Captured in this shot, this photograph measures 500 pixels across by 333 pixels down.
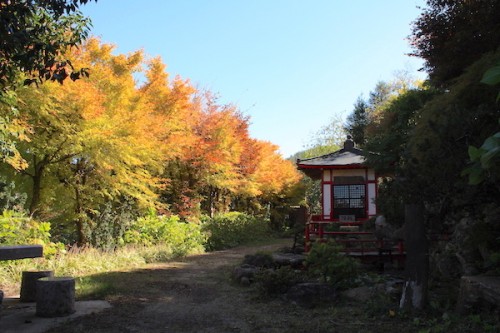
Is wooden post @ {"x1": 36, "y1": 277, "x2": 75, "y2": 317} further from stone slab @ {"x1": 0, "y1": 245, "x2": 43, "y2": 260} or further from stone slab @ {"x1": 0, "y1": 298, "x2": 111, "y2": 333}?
stone slab @ {"x1": 0, "y1": 245, "x2": 43, "y2": 260}

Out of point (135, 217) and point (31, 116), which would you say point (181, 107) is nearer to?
point (135, 217)

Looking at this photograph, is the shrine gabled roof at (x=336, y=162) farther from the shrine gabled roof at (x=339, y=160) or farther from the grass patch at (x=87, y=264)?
the grass patch at (x=87, y=264)

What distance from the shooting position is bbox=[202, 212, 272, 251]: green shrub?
1838 centimetres

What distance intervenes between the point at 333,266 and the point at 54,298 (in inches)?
174

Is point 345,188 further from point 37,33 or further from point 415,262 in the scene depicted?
point 37,33

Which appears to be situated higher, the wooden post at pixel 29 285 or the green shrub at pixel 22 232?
the green shrub at pixel 22 232

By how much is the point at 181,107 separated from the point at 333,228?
8.63 metres

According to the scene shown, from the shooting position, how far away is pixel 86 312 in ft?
19.7

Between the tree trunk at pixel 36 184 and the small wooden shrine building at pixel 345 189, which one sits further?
the small wooden shrine building at pixel 345 189

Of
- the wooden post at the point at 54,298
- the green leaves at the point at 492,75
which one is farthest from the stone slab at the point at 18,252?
the green leaves at the point at 492,75

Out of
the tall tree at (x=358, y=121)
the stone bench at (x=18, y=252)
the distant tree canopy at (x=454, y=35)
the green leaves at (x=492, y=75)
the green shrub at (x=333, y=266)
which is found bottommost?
the green shrub at (x=333, y=266)

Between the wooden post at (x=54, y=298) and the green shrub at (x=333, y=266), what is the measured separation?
416 cm

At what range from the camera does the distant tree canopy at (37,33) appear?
4.99 meters

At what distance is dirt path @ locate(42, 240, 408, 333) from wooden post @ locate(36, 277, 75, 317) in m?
0.37
